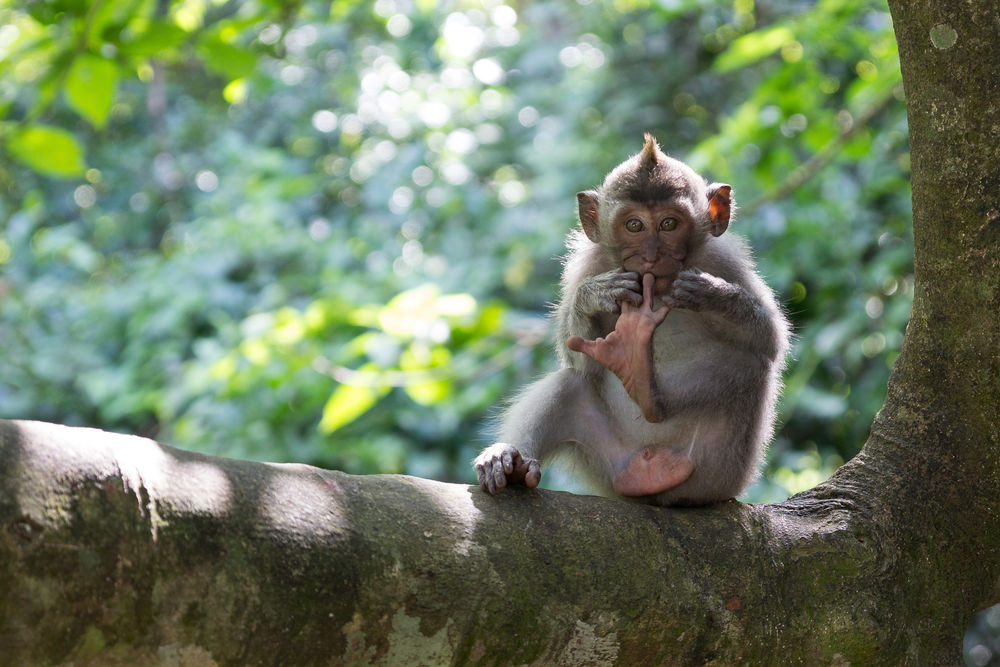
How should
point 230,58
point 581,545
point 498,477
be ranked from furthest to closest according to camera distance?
point 230,58
point 498,477
point 581,545

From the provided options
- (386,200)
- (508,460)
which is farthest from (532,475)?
(386,200)

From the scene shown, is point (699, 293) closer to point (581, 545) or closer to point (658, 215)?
point (658, 215)

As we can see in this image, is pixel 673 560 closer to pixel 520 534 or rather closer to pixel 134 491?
pixel 520 534

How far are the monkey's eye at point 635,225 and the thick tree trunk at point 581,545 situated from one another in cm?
102

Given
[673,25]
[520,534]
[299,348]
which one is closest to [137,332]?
[299,348]

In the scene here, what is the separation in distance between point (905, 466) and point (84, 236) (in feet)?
34.5

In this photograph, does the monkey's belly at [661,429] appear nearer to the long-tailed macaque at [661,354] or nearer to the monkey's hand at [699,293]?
the long-tailed macaque at [661,354]

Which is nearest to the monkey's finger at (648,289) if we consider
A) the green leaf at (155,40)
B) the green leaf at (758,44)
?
the green leaf at (155,40)

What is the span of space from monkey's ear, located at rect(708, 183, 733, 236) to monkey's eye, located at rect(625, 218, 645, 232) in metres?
0.29

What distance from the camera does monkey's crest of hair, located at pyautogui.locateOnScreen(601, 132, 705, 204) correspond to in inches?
140

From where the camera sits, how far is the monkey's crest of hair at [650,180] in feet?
11.7

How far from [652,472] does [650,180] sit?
103cm

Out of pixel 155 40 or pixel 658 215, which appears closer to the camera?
pixel 155 40

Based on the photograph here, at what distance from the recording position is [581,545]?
7.44 ft
